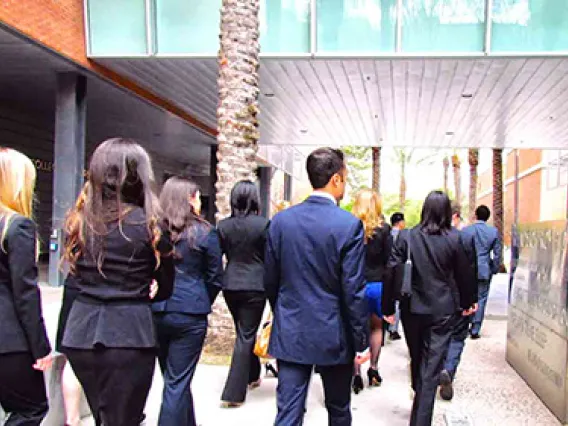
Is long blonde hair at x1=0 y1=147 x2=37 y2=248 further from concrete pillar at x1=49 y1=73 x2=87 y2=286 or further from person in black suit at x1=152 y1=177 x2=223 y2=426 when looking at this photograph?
concrete pillar at x1=49 y1=73 x2=87 y2=286

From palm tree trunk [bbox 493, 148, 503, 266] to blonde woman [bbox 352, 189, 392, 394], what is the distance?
18259mm

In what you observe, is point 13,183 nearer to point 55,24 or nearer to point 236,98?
point 236,98

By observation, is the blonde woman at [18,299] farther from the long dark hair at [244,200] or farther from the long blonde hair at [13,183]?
the long dark hair at [244,200]

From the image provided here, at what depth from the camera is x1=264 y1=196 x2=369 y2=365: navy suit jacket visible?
3.63m

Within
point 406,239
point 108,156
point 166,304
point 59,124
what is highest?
point 59,124

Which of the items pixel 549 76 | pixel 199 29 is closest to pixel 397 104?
pixel 549 76

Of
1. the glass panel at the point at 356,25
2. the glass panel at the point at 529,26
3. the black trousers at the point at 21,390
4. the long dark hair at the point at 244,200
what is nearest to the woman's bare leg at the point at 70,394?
the black trousers at the point at 21,390

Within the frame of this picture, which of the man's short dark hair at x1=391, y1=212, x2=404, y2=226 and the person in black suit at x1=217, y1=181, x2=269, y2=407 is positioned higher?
the man's short dark hair at x1=391, y1=212, x2=404, y2=226

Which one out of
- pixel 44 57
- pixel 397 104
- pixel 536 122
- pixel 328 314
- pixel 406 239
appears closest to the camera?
pixel 328 314

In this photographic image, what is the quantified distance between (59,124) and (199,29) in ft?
12.5

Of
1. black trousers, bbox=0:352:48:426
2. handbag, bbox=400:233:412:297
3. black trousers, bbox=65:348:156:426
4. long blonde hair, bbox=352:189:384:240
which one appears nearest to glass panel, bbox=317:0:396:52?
long blonde hair, bbox=352:189:384:240

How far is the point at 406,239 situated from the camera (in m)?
5.01

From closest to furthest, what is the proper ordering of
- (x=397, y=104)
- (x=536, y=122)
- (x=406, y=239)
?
(x=406, y=239), (x=397, y=104), (x=536, y=122)

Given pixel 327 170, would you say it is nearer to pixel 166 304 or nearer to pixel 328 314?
pixel 328 314
